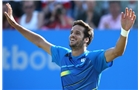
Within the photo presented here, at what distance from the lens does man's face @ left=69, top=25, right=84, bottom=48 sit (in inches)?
253

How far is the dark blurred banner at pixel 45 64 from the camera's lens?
12.8 meters

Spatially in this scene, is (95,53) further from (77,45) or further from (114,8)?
(114,8)

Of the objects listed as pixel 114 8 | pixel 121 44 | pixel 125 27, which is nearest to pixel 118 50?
pixel 121 44

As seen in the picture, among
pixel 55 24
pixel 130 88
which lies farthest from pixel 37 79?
pixel 130 88

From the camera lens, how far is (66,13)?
1322cm

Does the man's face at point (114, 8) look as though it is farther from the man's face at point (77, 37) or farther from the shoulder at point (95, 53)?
the shoulder at point (95, 53)

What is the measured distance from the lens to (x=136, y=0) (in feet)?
41.6

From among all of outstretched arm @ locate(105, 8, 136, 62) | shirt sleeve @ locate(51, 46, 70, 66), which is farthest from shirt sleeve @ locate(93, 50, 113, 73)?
shirt sleeve @ locate(51, 46, 70, 66)

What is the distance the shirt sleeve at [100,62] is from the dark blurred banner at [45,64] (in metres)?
6.58

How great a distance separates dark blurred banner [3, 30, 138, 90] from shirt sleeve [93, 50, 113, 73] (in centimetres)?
658

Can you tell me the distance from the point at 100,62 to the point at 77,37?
1.84 ft

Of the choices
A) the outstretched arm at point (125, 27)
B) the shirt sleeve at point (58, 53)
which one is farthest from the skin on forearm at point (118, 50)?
the shirt sleeve at point (58, 53)

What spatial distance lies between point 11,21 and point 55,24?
6160 millimetres

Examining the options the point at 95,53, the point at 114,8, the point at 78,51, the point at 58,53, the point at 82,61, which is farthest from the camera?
the point at 114,8
